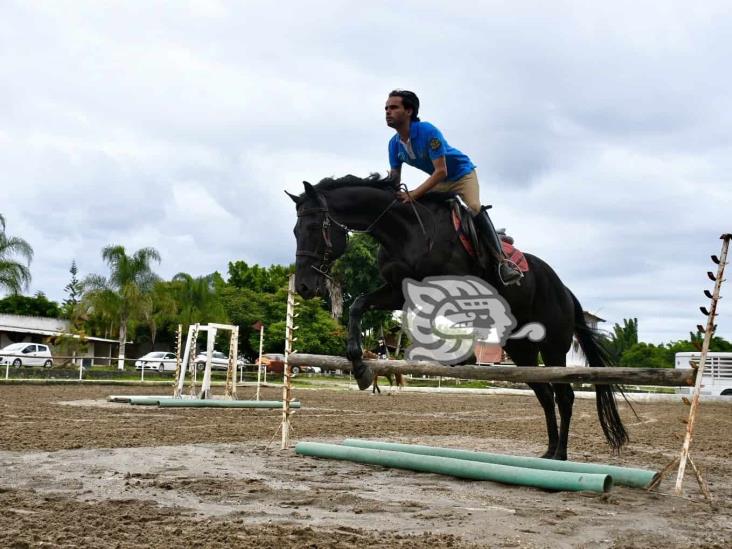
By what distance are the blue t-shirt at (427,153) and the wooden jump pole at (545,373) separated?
1.77 m

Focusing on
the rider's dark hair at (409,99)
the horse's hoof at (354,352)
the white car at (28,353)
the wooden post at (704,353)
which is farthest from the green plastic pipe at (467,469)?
the white car at (28,353)

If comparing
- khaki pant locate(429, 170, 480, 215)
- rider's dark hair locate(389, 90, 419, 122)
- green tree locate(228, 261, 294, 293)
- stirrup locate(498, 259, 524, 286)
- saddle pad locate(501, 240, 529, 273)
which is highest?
green tree locate(228, 261, 294, 293)

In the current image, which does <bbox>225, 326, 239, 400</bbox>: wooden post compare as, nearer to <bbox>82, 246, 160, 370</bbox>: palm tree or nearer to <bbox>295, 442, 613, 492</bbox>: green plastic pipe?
<bbox>295, 442, 613, 492</bbox>: green plastic pipe

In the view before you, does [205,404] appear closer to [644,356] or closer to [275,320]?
[275,320]

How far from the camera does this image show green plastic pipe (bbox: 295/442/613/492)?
577cm

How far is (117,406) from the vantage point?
52.7ft

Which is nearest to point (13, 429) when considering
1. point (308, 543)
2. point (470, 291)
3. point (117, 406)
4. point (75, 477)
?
point (75, 477)

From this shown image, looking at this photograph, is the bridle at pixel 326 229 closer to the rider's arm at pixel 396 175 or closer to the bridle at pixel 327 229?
the bridle at pixel 327 229

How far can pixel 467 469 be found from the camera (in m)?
6.38

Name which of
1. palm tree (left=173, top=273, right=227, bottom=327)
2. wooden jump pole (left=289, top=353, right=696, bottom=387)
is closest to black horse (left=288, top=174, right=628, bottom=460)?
wooden jump pole (left=289, top=353, right=696, bottom=387)

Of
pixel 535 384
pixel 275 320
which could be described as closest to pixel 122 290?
pixel 275 320

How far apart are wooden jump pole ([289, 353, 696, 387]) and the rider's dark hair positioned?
7.41ft

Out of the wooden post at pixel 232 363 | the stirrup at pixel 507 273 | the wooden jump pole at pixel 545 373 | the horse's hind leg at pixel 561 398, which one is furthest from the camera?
the wooden post at pixel 232 363

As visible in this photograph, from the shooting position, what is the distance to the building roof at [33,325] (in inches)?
1946
